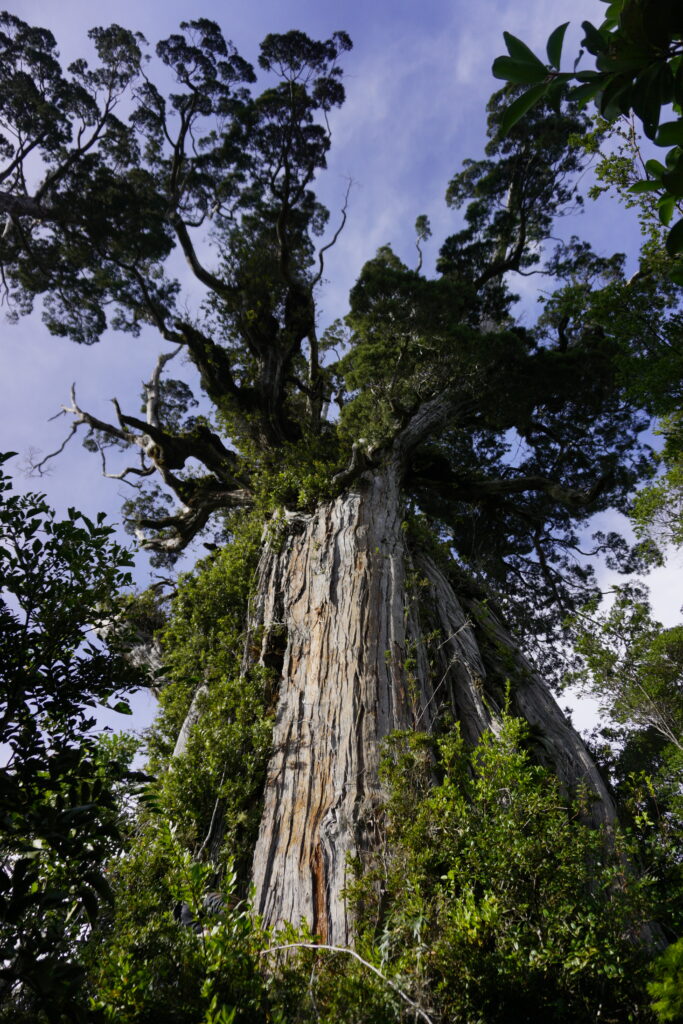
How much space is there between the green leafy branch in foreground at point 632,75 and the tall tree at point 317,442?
11.8 feet

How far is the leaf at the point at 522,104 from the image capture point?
103 centimetres

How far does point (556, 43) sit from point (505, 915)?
3108 millimetres

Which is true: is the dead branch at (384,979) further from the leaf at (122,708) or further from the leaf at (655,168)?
the leaf at (655,168)

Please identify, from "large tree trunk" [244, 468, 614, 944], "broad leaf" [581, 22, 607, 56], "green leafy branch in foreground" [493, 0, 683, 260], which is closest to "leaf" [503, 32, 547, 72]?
"green leafy branch in foreground" [493, 0, 683, 260]

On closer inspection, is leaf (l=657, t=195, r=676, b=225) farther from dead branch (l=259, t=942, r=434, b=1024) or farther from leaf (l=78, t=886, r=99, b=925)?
dead branch (l=259, t=942, r=434, b=1024)

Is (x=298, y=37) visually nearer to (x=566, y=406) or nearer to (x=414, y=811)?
(x=566, y=406)

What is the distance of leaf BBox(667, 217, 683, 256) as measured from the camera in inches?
39.9

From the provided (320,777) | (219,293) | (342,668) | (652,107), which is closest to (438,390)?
(219,293)

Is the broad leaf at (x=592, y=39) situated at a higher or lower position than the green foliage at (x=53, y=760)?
higher

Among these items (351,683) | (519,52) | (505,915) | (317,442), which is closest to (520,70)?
(519,52)

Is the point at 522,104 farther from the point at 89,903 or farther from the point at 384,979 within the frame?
the point at 384,979

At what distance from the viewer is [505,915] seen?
2.48 metres

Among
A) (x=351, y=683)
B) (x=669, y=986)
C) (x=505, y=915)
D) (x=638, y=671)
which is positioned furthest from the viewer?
(x=638, y=671)

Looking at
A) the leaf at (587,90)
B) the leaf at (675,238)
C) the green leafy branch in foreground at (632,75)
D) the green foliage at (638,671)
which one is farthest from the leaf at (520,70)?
the green foliage at (638,671)
